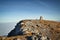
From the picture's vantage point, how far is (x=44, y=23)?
279 feet

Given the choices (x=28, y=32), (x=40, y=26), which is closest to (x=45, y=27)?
(x=40, y=26)

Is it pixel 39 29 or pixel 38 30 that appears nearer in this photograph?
pixel 38 30

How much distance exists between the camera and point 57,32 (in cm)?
8006

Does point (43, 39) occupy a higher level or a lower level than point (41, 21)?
lower

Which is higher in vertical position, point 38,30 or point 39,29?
point 39,29

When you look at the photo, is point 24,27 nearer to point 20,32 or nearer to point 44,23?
point 20,32

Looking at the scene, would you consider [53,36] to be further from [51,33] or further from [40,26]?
[40,26]

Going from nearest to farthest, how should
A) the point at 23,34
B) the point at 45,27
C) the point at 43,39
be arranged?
the point at 43,39 < the point at 23,34 < the point at 45,27

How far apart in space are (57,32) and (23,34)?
14.4m

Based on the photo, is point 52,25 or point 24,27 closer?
point 24,27

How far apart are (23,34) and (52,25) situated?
15126 mm

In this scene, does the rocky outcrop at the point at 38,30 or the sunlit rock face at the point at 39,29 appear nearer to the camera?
the rocky outcrop at the point at 38,30

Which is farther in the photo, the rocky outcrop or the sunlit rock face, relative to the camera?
the sunlit rock face

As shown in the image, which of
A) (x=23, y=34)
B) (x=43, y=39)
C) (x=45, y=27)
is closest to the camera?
(x=43, y=39)
